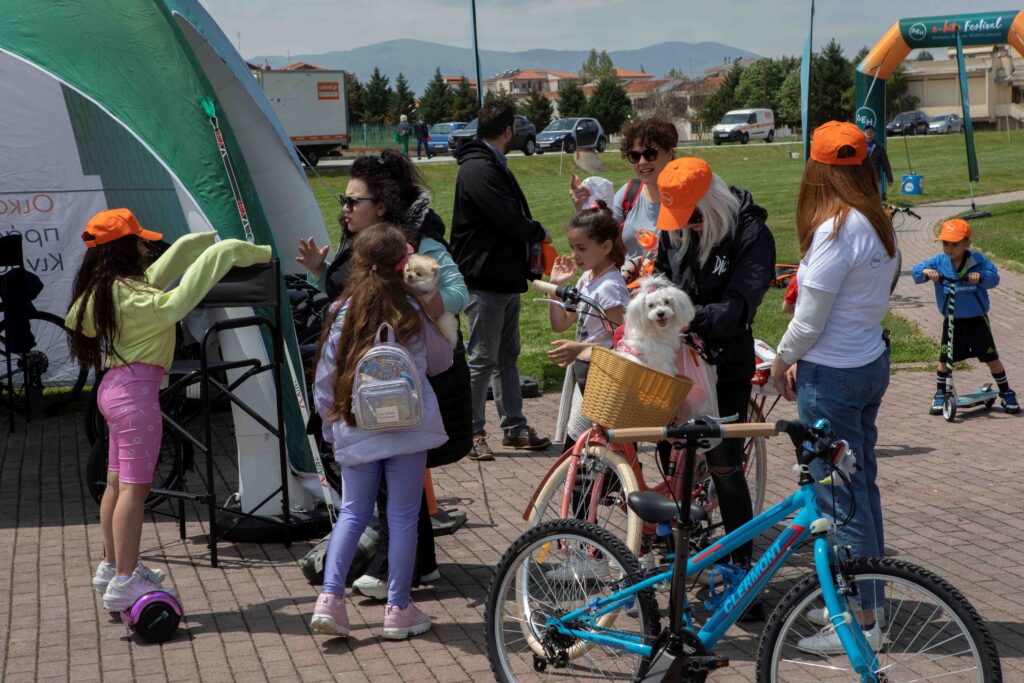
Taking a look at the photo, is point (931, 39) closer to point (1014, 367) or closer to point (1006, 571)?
point (1014, 367)

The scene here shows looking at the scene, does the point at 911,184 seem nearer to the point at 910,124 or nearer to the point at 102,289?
the point at 102,289

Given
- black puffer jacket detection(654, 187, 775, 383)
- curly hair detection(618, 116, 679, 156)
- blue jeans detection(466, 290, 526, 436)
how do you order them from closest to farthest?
black puffer jacket detection(654, 187, 775, 383) → curly hair detection(618, 116, 679, 156) → blue jeans detection(466, 290, 526, 436)

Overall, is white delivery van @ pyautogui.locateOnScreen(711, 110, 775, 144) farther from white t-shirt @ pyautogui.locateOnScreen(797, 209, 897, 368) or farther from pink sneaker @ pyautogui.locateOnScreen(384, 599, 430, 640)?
pink sneaker @ pyautogui.locateOnScreen(384, 599, 430, 640)

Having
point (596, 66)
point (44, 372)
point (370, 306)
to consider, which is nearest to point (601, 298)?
point (370, 306)

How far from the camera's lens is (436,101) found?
79625 millimetres

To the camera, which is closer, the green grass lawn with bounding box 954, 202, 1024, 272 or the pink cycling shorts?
the pink cycling shorts

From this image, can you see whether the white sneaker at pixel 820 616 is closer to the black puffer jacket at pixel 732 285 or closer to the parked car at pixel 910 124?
the black puffer jacket at pixel 732 285

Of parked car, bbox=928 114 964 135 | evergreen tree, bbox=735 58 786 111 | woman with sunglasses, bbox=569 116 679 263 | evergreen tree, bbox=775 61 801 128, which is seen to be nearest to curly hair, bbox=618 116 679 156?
woman with sunglasses, bbox=569 116 679 263

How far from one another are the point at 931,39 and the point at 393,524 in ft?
67.3

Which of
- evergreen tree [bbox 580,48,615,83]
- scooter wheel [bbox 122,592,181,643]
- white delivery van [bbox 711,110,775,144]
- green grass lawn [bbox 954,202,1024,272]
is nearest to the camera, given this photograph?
scooter wheel [bbox 122,592,181,643]

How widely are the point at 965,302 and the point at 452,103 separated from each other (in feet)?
238

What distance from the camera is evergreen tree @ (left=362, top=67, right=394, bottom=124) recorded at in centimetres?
8181

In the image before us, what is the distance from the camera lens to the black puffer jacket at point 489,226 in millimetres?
7617

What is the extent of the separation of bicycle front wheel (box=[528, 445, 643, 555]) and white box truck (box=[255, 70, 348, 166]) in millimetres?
40865
